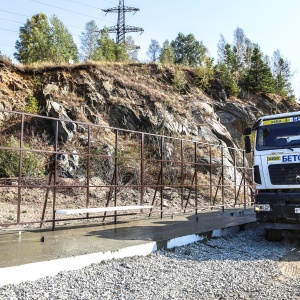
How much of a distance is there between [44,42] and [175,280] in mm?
33484

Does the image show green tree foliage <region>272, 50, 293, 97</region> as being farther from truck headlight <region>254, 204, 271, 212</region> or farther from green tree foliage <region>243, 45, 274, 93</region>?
truck headlight <region>254, 204, 271, 212</region>

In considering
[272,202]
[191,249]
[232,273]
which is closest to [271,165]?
[272,202]

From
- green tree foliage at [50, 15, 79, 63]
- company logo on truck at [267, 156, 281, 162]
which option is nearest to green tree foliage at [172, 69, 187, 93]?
green tree foliage at [50, 15, 79, 63]

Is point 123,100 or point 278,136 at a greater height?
point 123,100

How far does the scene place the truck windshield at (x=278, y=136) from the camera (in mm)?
8531

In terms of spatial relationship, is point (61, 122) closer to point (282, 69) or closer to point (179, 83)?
point (179, 83)

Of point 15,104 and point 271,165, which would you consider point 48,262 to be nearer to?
point 271,165

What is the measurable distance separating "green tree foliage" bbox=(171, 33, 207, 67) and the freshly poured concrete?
35.5 metres

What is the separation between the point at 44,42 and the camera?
113 ft

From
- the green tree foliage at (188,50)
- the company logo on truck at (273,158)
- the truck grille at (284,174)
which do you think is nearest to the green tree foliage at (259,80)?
the green tree foliage at (188,50)

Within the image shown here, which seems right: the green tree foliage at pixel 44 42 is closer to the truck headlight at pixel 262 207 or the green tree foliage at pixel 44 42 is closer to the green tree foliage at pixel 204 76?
the green tree foliage at pixel 204 76

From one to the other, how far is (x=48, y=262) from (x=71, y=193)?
14061 millimetres

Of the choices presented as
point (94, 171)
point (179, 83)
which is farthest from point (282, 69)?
point (94, 171)

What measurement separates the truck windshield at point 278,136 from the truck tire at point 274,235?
2.04 metres
